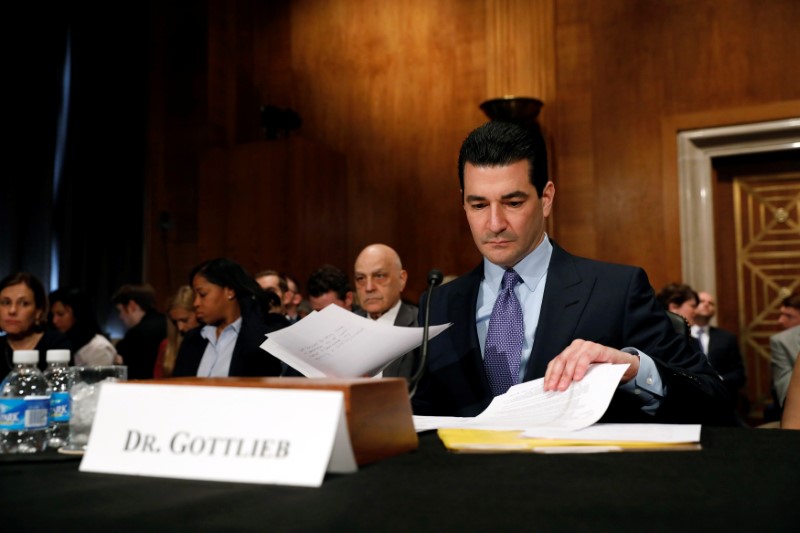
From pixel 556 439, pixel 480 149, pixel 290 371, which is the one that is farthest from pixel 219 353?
pixel 556 439

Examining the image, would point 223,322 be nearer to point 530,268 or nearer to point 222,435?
point 530,268

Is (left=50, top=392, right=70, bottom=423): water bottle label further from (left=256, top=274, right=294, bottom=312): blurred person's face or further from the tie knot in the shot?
(left=256, top=274, right=294, bottom=312): blurred person's face

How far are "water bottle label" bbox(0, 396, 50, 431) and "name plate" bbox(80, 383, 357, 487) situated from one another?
25 cm

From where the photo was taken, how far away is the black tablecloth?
56 cm

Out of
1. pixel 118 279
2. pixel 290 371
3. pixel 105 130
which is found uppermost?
pixel 105 130

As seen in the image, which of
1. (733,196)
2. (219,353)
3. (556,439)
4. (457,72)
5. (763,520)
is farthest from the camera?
(457,72)

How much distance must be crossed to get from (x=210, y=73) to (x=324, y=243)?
1975 mm

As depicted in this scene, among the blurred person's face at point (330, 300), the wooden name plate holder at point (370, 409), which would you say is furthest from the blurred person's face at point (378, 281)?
the wooden name plate holder at point (370, 409)

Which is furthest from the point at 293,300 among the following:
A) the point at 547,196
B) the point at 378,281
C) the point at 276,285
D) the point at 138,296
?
the point at 547,196

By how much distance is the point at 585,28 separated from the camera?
574 centimetres

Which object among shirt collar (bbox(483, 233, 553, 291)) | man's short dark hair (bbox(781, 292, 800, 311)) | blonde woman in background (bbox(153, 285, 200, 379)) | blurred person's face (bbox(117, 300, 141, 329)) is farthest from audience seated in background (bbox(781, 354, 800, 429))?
blurred person's face (bbox(117, 300, 141, 329))

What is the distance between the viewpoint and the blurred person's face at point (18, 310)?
361 centimetres

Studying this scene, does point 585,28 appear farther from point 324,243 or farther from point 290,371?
point 290,371

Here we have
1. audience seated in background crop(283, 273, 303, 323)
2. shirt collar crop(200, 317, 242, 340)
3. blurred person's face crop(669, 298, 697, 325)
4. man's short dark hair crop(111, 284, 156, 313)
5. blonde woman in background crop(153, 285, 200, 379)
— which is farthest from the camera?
man's short dark hair crop(111, 284, 156, 313)
